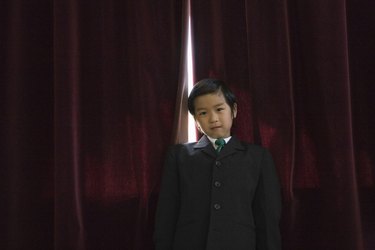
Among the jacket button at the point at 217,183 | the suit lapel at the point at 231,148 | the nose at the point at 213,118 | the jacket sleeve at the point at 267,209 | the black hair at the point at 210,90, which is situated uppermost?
the black hair at the point at 210,90

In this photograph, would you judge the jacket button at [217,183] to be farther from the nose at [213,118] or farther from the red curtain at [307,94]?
the red curtain at [307,94]

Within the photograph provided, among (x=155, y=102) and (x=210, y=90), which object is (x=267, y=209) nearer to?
(x=210, y=90)

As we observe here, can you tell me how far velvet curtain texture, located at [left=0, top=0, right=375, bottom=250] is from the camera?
1245 millimetres

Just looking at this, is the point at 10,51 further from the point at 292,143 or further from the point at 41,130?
the point at 292,143

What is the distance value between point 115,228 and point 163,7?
84 cm

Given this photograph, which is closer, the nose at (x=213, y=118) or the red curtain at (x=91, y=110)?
the nose at (x=213, y=118)

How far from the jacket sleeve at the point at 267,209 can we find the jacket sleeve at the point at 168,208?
10.2 inches

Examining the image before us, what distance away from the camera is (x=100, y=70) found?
1.29 metres

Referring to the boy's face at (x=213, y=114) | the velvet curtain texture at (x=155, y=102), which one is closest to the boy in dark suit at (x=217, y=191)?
the boy's face at (x=213, y=114)

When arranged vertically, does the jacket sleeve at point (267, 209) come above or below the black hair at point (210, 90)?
below

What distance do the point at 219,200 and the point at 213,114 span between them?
266mm

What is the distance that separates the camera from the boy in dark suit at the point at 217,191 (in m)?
1.05

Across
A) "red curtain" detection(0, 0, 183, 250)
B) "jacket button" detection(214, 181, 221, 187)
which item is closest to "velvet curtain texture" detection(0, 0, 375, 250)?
"red curtain" detection(0, 0, 183, 250)

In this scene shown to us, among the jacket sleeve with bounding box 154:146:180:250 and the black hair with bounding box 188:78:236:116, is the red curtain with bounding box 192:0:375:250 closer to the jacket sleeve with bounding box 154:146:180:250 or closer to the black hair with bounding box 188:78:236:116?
the black hair with bounding box 188:78:236:116
